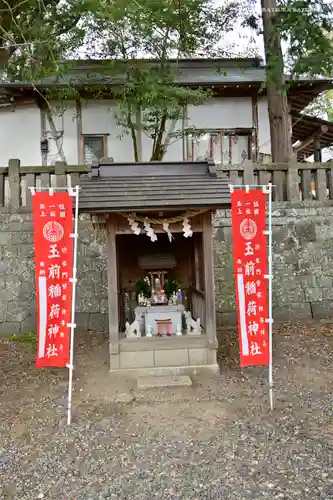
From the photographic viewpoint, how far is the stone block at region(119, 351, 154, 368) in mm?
6008

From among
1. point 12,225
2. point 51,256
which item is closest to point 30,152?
point 12,225

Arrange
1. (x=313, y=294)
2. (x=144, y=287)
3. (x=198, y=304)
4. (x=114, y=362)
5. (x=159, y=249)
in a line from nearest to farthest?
(x=114, y=362)
(x=144, y=287)
(x=159, y=249)
(x=198, y=304)
(x=313, y=294)

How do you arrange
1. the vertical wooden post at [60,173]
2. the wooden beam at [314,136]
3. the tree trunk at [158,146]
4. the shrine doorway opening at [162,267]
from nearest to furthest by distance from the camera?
the shrine doorway opening at [162,267] < the vertical wooden post at [60,173] < the tree trunk at [158,146] < the wooden beam at [314,136]

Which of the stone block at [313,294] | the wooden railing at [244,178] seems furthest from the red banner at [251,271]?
the stone block at [313,294]

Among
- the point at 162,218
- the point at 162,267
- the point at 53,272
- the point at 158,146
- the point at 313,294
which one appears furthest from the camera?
the point at 158,146

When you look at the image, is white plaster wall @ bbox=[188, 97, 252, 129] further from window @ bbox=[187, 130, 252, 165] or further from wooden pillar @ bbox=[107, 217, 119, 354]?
wooden pillar @ bbox=[107, 217, 119, 354]

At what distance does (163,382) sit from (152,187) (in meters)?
2.62

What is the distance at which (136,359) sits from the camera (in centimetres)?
603

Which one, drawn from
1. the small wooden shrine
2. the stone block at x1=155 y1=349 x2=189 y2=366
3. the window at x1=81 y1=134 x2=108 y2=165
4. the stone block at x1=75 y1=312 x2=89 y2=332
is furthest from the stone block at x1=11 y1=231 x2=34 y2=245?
the window at x1=81 y1=134 x2=108 y2=165

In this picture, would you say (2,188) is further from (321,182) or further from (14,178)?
(321,182)

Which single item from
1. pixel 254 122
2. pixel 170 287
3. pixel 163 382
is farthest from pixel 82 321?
pixel 254 122

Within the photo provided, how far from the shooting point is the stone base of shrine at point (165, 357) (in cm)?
599

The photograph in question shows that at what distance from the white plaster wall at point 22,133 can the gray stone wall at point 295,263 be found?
6.76 metres

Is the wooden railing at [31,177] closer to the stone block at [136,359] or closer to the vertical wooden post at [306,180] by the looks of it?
the stone block at [136,359]
